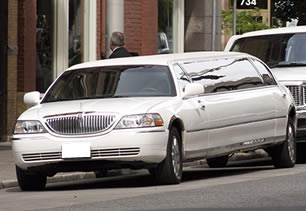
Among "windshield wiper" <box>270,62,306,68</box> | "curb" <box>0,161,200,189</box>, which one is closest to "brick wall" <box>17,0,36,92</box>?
"windshield wiper" <box>270,62,306,68</box>

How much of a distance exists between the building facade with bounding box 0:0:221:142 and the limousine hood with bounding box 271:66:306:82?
2.90 metres

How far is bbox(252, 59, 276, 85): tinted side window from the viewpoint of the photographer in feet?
61.3

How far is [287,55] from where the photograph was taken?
21578 mm

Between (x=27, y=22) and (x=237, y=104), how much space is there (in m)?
8.61

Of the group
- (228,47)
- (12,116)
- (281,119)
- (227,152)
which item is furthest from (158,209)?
(12,116)

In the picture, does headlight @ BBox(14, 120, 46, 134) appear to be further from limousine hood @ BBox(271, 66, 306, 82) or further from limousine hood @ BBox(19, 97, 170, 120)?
limousine hood @ BBox(271, 66, 306, 82)

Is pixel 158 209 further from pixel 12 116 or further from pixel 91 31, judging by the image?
pixel 91 31

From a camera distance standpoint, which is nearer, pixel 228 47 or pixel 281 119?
pixel 281 119

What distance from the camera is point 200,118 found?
16344 millimetres

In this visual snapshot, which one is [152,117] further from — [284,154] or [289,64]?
[289,64]

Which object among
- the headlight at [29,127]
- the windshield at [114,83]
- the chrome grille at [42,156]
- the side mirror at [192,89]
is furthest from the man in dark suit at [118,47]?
the chrome grille at [42,156]

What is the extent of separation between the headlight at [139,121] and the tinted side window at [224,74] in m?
1.69

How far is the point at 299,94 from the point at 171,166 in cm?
555

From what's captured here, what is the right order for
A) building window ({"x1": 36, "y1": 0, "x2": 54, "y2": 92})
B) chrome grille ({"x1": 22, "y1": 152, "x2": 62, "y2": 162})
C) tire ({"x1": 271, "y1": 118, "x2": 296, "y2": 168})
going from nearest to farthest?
chrome grille ({"x1": 22, "y1": 152, "x2": 62, "y2": 162}) < tire ({"x1": 271, "y1": 118, "x2": 296, "y2": 168}) < building window ({"x1": 36, "y1": 0, "x2": 54, "y2": 92})
